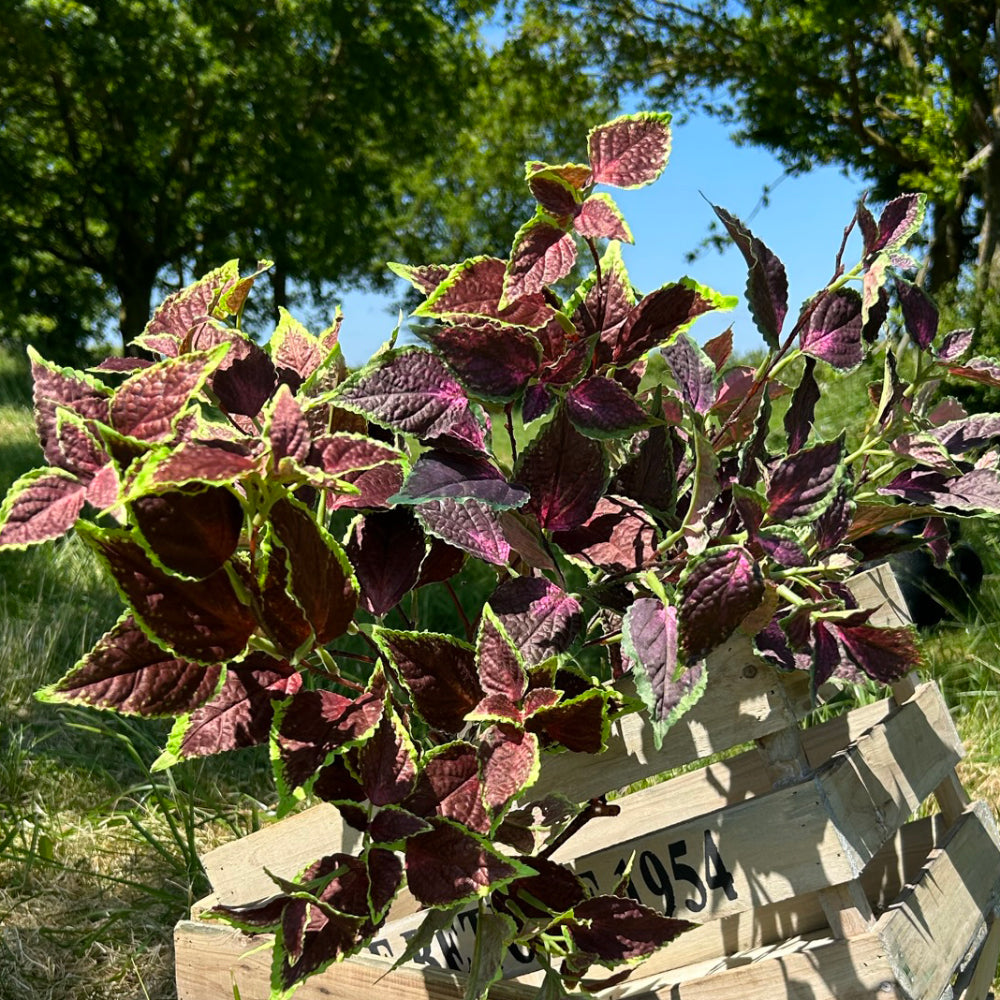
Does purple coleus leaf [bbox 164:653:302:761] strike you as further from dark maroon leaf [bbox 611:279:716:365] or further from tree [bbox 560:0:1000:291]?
Answer: tree [bbox 560:0:1000:291]

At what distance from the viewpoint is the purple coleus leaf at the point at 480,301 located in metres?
0.93

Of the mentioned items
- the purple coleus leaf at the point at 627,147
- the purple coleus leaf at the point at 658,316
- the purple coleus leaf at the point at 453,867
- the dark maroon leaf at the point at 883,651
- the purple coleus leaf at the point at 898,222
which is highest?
the purple coleus leaf at the point at 627,147

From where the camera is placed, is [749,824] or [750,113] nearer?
[749,824]

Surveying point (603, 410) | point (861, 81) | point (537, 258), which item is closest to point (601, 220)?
point (537, 258)

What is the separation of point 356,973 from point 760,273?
116 cm

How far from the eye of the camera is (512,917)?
998 millimetres

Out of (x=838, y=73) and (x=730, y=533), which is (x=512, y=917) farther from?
(x=838, y=73)

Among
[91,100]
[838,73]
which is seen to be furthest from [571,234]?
[91,100]

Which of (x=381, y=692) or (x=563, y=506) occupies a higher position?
(x=563, y=506)

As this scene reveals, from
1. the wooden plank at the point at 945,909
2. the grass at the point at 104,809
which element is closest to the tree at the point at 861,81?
the grass at the point at 104,809

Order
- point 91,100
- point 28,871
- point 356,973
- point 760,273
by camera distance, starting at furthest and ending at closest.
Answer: point 91,100 < point 28,871 < point 356,973 < point 760,273

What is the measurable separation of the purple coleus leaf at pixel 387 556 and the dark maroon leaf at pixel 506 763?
0.17 metres

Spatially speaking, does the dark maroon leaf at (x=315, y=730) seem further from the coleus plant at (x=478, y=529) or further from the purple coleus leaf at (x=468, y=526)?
the purple coleus leaf at (x=468, y=526)

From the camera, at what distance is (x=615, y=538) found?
40.1 inches
